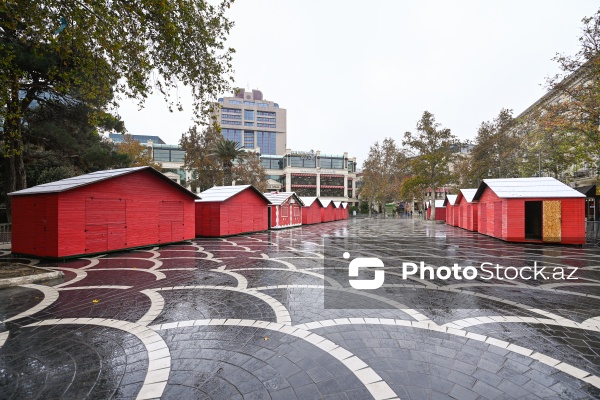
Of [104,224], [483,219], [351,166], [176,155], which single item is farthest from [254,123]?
[104,224]

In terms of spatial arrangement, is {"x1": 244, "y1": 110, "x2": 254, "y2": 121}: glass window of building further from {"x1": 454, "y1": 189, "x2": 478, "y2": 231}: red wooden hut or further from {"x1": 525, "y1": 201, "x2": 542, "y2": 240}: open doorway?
{"x1": 525, "y1": 201, "x2": 542, "y2": 240}: open doorway

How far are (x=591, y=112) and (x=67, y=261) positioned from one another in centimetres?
2761

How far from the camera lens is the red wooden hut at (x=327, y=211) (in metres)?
45.4

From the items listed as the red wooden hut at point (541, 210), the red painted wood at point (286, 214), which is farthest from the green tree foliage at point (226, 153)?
the red wooden hut at point (541, 210)

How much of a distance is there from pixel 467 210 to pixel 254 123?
111964 mm

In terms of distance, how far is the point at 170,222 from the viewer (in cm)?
1595

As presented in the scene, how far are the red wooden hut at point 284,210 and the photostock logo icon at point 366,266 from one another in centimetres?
1714

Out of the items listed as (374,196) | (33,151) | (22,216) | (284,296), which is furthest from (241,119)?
(284,296)

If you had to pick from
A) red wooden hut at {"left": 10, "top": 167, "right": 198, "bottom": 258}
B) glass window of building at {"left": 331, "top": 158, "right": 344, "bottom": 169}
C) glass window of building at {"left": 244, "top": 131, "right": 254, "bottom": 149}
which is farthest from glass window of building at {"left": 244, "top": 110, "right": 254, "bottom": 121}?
red wooden hut at {"left": 10, "top": 167, "right": 198, "bottom": 258}

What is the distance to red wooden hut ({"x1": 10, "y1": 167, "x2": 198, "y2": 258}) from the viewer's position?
Result: 10.8m

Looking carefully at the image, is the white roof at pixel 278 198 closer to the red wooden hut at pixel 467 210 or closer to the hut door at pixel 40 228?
the red wooden hut at pixel 467 210

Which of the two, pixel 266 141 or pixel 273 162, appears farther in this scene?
pixel 266 141

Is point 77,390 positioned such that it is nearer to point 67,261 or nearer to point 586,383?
point 586,383

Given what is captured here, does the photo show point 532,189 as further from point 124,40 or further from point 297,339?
point 124,40
